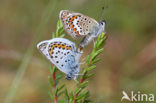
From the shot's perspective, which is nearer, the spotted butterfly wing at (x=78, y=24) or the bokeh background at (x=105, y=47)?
the spotted butterfly wing at (x=78, y=24)

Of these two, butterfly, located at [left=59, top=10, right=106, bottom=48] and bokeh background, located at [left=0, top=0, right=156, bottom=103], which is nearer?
butterfly, located at [left=59, top=10, right=106, bottom=48]

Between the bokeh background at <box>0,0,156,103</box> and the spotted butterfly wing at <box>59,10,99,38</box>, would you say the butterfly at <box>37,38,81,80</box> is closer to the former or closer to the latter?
the spotted butterfly wing at <box>59,10,99,38</box>

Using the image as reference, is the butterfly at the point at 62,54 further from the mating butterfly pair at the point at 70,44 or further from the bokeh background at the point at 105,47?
the bokeh background at the point at 105,47

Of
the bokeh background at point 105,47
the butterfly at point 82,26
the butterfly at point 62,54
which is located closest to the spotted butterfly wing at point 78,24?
the butterfly at point 82,26

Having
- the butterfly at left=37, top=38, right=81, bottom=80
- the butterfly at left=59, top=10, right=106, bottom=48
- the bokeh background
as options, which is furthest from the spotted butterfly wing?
the bokeh background

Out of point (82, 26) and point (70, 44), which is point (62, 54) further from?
point (82, 26)

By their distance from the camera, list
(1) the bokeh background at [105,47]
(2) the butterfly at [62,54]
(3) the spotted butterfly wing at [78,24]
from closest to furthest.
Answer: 1. (2) the butterfly at [62,54]
2. (3) the spotted butterfly wing at [78,24]
3. (1) the bokeh background at [105,47]

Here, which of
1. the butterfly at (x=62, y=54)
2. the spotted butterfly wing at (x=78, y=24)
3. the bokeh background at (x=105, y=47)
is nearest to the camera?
the butterfly at (x=62, y=54)
